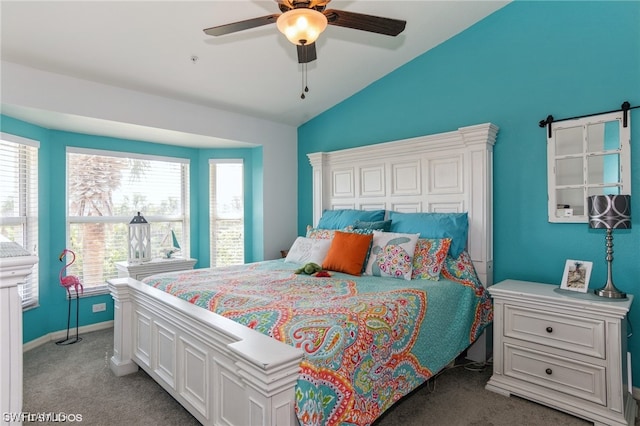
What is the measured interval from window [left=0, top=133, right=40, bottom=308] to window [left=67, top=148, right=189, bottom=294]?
341 millimetres

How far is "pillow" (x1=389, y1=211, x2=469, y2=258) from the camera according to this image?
2895 mm

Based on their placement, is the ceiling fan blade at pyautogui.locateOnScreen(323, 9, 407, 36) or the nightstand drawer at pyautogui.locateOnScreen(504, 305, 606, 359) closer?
the ceiling fan blade at pyautogui.locateOnScreen(323, 9, 407, 36)

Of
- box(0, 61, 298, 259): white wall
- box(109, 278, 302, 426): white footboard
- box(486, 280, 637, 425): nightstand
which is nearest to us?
box(109, 278, 302, 426): white footboard

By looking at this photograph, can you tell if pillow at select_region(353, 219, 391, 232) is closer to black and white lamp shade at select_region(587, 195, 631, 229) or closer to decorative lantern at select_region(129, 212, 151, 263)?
black and white lamp shade at select_region(587, 195, 631, 229)

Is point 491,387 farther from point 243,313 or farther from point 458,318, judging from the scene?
point 243,313

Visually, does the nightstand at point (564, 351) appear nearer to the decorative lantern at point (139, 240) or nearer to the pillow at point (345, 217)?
the pillow at point (345, 217)

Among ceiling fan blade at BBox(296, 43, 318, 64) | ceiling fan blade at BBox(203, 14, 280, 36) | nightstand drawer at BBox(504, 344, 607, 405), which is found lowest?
nightstand drawer at BBox(504, 344, 607, 405)

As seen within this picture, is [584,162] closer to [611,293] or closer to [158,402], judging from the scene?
[611,293]

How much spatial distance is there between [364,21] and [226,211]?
3.40 m

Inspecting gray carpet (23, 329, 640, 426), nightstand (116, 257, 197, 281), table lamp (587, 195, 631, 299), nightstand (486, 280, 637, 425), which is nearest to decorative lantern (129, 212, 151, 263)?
nightstand (116, 257, 197, 281)

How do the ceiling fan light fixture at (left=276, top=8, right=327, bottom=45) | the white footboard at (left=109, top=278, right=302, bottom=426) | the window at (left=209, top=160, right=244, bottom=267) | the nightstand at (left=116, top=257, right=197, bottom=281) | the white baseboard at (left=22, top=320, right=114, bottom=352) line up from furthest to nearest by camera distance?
the window at (left=209, top=160, right=244, bottom=267) < the nightstand at (left=116, top=257, right=197, bottom=281) < the white baseboard at (left=22, top=320, right=114, bottom=352) < the ceiling fan light fixture at (left=276, top=8, right=327, bottom=45) < the white footboard at (left=109, top=278, right=302, bottom=426)

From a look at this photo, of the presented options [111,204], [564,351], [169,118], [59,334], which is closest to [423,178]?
[564,351]

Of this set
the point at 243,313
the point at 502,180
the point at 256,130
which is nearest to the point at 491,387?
the point at 502,180

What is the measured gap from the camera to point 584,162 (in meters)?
2.56
